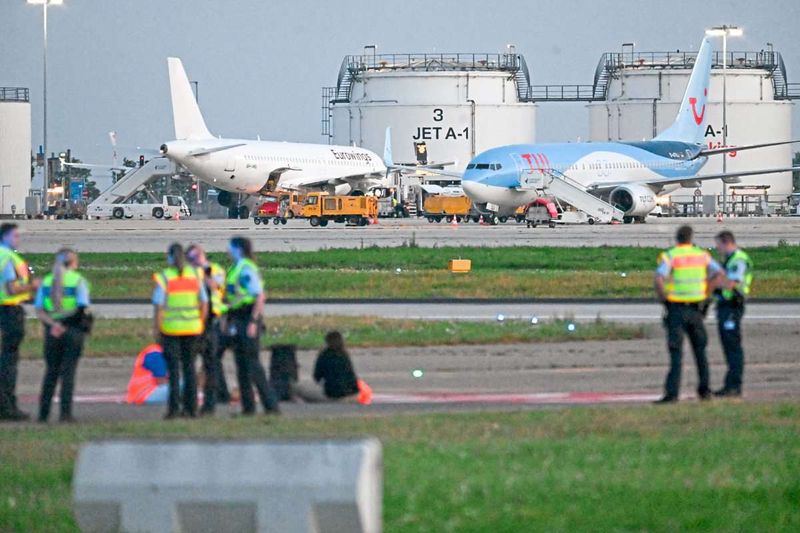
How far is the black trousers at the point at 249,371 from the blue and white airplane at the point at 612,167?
172 feet

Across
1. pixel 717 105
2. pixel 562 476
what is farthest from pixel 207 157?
pixel 562 476

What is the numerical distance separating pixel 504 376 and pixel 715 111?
8659cm

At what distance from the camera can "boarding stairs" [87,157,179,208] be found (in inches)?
3686

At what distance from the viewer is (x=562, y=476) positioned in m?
10.8

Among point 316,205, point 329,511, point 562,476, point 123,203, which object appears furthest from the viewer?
point 123,203

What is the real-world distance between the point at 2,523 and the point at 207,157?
220 feet

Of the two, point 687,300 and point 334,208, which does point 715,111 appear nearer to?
point 334,208

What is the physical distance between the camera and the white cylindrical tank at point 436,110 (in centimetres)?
9775

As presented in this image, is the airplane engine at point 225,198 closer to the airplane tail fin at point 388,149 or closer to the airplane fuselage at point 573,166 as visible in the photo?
the airplane tail fin at point 388,149

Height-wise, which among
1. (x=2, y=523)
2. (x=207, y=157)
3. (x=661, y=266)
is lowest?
(x=2, y=523)

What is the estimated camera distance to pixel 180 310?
15148mm

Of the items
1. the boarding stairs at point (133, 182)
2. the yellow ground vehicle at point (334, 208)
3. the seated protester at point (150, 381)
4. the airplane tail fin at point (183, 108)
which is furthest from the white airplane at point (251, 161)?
the seated protester at point (150, 381)

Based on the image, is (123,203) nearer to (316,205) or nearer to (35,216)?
(35,216)

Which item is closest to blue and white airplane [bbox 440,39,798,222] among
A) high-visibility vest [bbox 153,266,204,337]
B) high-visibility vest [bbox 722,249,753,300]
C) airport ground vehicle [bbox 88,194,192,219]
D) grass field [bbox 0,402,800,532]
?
airport ground vehicle [bbox 88,194,192,219]
